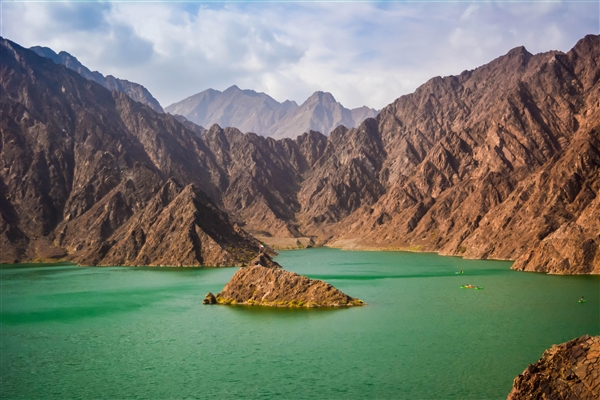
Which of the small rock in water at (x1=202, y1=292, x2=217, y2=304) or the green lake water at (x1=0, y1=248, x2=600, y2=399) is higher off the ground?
the small rock in water at (x1=202, y1=292, x2=217, y2=304)

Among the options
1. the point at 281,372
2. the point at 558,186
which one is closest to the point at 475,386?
the point at 281,372

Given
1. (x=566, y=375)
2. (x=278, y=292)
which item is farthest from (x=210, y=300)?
(x=566, y=375)

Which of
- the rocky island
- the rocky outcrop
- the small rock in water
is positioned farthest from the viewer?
the small rock in water

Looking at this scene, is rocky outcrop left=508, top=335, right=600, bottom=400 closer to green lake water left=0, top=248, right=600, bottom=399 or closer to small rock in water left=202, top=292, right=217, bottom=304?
green lake water left=0, top=248, right=600, bottom=399

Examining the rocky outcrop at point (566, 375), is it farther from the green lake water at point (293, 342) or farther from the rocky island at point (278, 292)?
the rocky island at point (278, 292)

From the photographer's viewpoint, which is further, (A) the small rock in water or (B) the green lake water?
(A) the small rock in water

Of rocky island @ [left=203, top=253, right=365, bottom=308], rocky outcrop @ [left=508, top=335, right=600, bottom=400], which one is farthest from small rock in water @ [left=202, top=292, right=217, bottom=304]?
rocky outcrop @ [left=508, top=335, right=600, bottom=400]

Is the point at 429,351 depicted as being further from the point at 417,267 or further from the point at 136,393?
the point at 417,267

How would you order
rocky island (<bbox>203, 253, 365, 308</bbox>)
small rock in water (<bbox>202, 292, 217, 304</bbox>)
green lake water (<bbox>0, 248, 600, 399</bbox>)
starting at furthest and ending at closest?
1. small rock in water (<bbox>202, 292, 217, 304</bbox>)
2. rocky island (<bbox>203, 253, 365, 308</bbox>)
3. green lake water (<bbox>0, 248, 600, 399</bbox>)
